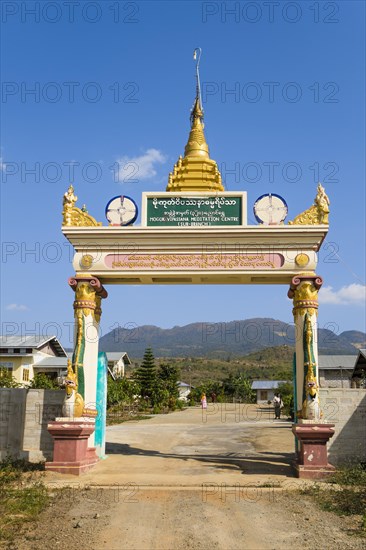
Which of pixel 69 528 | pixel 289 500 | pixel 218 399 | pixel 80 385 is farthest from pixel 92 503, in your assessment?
pixel 218 399

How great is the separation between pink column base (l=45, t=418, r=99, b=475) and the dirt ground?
345 mm

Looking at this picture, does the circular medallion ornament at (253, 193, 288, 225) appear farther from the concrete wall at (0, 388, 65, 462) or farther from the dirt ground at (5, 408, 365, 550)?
the concrete wall at (0, 388, 65, 462)

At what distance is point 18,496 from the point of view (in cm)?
923

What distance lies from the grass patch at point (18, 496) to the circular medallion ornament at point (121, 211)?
244 inches

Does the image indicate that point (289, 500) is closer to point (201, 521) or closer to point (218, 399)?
point (201, 521)

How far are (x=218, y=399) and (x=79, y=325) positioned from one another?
49.5 m

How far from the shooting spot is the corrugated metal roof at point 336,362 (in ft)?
133

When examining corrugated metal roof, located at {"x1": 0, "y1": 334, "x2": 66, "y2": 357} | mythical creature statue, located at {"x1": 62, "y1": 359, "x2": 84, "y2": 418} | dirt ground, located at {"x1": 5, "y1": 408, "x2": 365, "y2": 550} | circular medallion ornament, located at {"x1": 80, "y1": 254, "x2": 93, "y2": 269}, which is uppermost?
circular medallion ornament, located at {"x1": 80, "y1": 254, "x2": 93, "y2": 269}

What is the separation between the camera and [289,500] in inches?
378

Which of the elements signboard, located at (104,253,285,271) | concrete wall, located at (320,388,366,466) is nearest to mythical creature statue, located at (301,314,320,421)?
concrete wall, located at (320,388,366,466)

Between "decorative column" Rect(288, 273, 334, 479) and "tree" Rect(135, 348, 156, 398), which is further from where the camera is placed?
"tree" Rect(135, 348, 156, 398)

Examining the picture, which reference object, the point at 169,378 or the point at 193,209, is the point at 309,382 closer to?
the point at 193,209

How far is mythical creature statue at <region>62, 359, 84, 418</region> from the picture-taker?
12634 millimetres

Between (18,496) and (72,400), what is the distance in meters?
3.60
